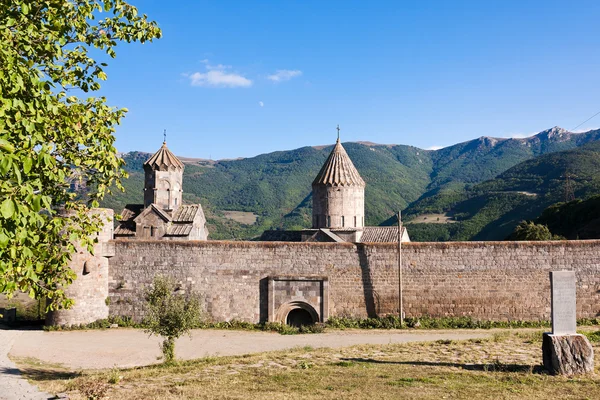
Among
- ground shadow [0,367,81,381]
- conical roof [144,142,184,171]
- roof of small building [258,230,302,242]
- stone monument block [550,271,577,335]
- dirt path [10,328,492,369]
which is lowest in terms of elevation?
dirt path [10,328,492,369]

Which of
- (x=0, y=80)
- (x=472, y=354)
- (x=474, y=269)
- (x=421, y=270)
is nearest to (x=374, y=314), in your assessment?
(x=421, y=270)

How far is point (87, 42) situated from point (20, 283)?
448 cm

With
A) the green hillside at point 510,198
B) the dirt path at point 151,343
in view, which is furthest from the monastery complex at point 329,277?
the green hillside at point 510,198

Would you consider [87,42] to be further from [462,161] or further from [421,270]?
[462,161]

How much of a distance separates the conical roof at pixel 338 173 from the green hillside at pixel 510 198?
32.9 m

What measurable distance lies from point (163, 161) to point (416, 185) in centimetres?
12319

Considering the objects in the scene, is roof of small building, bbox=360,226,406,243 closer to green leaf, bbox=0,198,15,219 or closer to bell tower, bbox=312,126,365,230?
bell tower, bbox=312,126,365,230

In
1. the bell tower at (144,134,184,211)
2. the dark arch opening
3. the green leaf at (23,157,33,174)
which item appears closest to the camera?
the green leaf at (23,157,33,174)

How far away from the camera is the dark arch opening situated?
64.3 feet

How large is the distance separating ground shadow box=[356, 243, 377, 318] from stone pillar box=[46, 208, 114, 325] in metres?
9.38

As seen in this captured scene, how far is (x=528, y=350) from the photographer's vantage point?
13.5 m

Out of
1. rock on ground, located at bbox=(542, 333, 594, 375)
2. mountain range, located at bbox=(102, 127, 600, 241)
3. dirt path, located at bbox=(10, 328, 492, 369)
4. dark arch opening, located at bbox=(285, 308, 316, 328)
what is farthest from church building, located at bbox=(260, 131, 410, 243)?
mountain range, located at bbox=(102, 127, 600, 241)

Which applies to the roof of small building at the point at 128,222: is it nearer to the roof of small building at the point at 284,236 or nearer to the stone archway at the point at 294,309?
the roof of small building at the point at 284,236

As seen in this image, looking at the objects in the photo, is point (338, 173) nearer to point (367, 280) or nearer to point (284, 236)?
point (284, 236)
